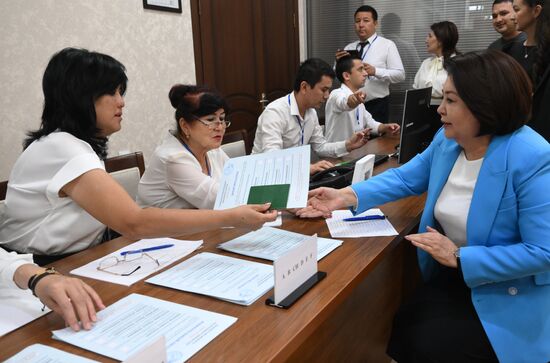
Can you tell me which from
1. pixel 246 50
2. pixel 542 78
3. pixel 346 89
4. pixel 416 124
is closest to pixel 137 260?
pixel 416 124

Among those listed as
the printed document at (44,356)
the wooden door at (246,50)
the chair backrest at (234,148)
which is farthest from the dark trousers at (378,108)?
the printed document at (44,356)

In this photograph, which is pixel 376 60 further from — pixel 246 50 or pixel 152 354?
pixel 152 354

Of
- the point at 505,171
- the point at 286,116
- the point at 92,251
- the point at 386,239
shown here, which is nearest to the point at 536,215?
the point at 505,171

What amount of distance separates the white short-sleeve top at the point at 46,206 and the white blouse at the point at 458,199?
1.05 meters

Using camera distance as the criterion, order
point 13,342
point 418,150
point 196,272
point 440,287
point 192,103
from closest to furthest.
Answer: point 13,342 < point 196,272 < point 440,287 < point 192,103 < point 418,150

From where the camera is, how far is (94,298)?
0.96m

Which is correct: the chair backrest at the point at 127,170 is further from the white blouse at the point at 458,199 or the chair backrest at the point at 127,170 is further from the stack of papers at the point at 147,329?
the white blouse at the point at 458,199

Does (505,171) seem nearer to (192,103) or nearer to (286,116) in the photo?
(192,103)

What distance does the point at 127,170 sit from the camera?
6.71ft

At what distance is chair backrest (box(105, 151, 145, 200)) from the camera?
6.59 ft

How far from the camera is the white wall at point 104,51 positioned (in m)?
2.54

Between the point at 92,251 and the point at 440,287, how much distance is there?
3.69ft

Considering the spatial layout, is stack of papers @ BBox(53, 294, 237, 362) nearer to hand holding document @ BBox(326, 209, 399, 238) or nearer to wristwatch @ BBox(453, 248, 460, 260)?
hand holding document @ BBox(326, 209, 399, 238)

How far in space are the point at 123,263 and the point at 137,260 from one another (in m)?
0.04
